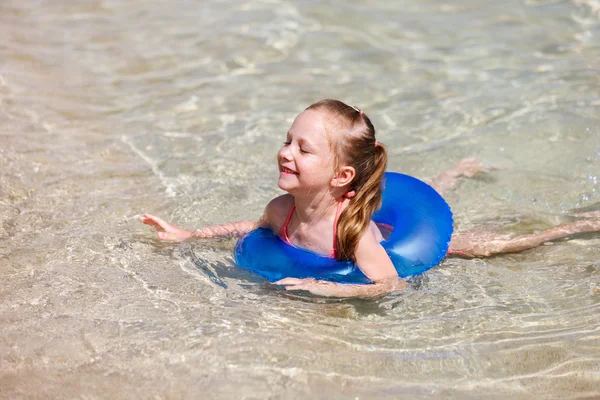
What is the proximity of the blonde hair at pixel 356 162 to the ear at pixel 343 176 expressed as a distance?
2 centimetres

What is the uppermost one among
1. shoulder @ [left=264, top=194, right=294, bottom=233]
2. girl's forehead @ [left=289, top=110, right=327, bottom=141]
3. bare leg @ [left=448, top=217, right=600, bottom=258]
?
girl's forehead @ [left=289, top=110, right=327, bottom=141]

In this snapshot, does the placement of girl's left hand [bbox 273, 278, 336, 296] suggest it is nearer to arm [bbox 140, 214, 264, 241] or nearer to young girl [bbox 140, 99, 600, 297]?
young girl [bbox 140, 99, 600, 297]

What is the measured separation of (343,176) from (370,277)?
1.60 feet

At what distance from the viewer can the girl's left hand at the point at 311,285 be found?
3.25m

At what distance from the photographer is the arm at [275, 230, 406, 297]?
3.34 metres

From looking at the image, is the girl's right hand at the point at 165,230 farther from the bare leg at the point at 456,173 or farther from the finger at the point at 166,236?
the bare leg at the point at 456,173

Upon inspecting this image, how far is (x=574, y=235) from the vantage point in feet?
13.4

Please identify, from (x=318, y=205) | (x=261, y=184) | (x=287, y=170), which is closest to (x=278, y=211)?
(x=318, y=205)

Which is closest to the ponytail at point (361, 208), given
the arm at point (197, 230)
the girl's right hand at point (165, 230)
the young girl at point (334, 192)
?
the young girl at point (334, 192)

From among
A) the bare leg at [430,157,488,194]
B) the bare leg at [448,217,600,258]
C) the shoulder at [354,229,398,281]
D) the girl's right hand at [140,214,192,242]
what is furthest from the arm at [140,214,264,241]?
the bare leg at [430,157,488,194]

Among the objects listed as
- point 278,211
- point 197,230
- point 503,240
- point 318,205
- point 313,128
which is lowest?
point 503,240

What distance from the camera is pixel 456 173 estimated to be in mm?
4758

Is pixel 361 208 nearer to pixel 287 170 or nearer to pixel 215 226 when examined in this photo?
pixel 287 170

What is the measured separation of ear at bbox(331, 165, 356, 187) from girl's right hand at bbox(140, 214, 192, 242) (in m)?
0.88
